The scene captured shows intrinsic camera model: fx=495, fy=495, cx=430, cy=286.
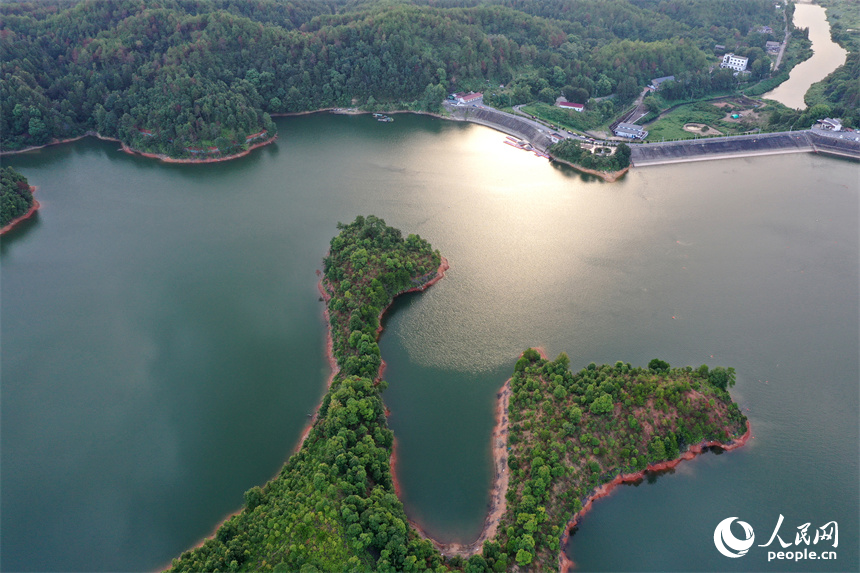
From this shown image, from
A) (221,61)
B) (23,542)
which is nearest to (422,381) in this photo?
(23,542)

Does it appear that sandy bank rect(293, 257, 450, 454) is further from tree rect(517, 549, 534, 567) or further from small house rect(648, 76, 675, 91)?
small house rect(648, 76, 675, 91)

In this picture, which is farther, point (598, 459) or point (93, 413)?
point (93, 413)

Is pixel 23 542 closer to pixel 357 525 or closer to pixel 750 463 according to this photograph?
pixel 357 525

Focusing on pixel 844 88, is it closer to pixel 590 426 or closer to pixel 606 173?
pixel 606 173

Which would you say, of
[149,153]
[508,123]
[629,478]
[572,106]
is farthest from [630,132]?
[149,153]

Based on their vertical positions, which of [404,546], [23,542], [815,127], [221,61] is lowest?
[23,542]

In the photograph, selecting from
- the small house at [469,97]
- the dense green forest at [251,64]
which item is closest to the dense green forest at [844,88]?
the dense green forest at [251,64]

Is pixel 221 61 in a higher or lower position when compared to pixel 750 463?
higher
